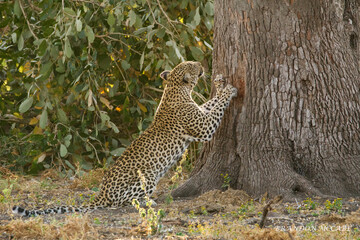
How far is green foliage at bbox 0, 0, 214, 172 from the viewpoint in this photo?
23.0 feet

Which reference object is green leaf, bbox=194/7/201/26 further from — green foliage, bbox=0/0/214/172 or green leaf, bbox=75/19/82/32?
green leaf, bbox=75/19/82/32

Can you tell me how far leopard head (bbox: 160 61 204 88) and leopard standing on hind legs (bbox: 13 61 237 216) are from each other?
0.10 metres

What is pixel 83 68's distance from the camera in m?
7.23

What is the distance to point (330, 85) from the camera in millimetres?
5516

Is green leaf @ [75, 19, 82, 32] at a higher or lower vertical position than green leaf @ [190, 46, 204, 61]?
higher

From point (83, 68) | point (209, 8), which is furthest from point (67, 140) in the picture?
point (209, 8)

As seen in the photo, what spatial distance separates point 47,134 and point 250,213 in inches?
137

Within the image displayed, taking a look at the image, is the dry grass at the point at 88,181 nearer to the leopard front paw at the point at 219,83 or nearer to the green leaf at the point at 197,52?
the green leaf at the point at 197,52

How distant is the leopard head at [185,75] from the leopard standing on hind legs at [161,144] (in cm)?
10

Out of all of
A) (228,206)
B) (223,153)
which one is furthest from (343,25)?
(228,206)

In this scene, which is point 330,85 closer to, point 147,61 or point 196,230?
point 196,230

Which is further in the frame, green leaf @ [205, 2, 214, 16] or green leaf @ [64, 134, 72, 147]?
green leaf @ [64, 134, 72, 147]

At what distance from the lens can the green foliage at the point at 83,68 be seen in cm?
702

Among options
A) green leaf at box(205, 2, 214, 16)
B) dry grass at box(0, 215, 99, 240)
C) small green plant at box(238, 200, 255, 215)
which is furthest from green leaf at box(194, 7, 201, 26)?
dry grass at box(0, 215, 99, 240)
